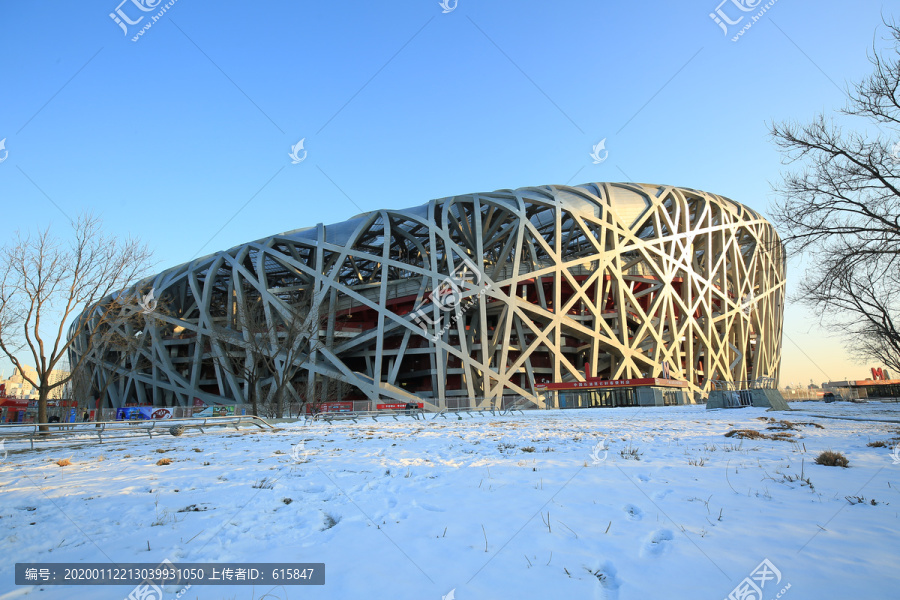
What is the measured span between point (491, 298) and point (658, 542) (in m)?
37.6

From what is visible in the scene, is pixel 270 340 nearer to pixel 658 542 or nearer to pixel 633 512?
pixel 633 512

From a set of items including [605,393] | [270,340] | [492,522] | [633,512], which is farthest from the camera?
[605,393]

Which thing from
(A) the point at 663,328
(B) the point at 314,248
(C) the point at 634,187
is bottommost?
(A) the point at 663,328

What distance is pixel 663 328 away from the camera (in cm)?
4528

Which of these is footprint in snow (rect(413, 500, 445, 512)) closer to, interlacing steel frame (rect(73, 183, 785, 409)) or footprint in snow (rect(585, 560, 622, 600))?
footprint in snow (rect(585, 560, 622, 600))

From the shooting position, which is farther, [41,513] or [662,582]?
[41,513]

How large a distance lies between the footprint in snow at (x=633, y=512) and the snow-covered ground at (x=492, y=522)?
21 mm

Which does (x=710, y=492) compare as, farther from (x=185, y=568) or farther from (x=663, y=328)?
(x=663, y=328)

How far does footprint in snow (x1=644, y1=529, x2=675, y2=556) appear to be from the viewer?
12.2 ft

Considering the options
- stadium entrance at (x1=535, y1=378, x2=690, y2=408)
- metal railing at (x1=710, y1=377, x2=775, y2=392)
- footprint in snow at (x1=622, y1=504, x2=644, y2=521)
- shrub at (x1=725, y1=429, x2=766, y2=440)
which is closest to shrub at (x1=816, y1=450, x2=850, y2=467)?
shrub at (x1=725, y1=429, x2=766, y2=440)

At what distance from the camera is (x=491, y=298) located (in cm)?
4141

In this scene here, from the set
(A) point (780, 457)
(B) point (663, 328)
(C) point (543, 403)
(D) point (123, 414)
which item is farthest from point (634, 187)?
(D) point (123, 414)

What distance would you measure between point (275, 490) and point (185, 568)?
2000 mm

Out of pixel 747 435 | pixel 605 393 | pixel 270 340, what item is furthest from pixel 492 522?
pixel 605 393
